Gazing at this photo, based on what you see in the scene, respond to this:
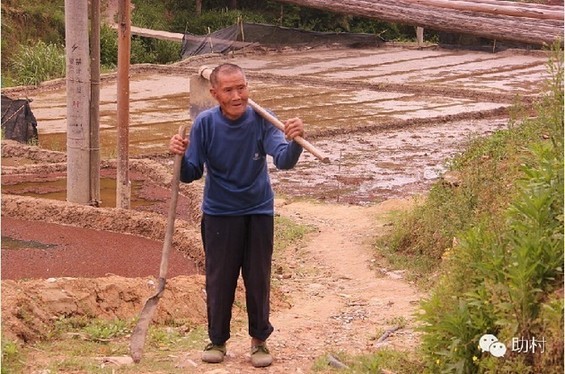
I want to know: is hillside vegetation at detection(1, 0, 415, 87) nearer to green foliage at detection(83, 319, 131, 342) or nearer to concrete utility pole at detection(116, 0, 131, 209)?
concrete utility pole at detection(116, 0, 131, 209)

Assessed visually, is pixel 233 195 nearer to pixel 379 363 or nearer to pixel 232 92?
pixel 232 92

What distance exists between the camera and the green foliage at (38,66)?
19.3 meters

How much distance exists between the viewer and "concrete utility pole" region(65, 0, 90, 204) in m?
9.27

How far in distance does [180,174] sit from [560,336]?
1959 mm

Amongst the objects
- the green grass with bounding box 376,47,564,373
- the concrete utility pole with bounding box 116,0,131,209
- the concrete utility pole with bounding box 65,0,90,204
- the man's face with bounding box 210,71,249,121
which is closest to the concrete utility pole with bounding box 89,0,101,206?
the concrete utility pole with bounding box 65,0,90,204

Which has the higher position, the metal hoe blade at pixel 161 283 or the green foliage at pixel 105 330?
the metal hoe blade at pixel 161 283

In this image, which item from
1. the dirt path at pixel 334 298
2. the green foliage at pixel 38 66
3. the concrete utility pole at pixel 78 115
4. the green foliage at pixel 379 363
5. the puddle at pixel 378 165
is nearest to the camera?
the green foliage at pixel 379 363

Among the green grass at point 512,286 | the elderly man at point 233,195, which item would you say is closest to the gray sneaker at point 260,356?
the elderly man at point 233,195

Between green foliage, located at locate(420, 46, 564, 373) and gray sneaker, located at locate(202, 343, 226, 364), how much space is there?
1115 mm

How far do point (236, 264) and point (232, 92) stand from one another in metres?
0.78

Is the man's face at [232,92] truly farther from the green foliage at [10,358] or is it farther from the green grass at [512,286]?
the green foliage at [10,358]

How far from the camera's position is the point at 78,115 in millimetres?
9367

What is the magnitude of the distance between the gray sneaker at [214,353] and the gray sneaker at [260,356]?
14 cm

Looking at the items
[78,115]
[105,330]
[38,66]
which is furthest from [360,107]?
[105,330]
